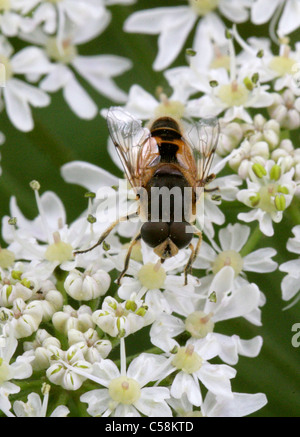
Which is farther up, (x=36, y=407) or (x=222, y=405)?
(x=36, y=407)

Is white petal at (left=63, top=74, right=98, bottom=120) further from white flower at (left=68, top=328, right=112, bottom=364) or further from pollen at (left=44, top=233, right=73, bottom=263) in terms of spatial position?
white flower at (left=68, top=328, right=112, bottom=364)

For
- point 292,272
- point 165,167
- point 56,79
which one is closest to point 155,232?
point 165,167

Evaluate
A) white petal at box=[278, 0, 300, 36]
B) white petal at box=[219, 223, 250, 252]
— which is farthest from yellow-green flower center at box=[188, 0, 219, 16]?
white petal at box=[219, 223, 250, 252]

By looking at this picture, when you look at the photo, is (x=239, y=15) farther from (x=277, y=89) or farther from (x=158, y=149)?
(x=158, y=149)

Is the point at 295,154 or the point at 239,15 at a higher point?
the point at 239,15

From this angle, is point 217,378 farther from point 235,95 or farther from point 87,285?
point 235,95

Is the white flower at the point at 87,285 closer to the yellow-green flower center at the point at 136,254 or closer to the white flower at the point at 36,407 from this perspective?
the yellow-green flower center at the point at 136,254

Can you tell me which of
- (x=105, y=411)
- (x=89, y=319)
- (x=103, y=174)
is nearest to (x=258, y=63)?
(x=103, y=174)
